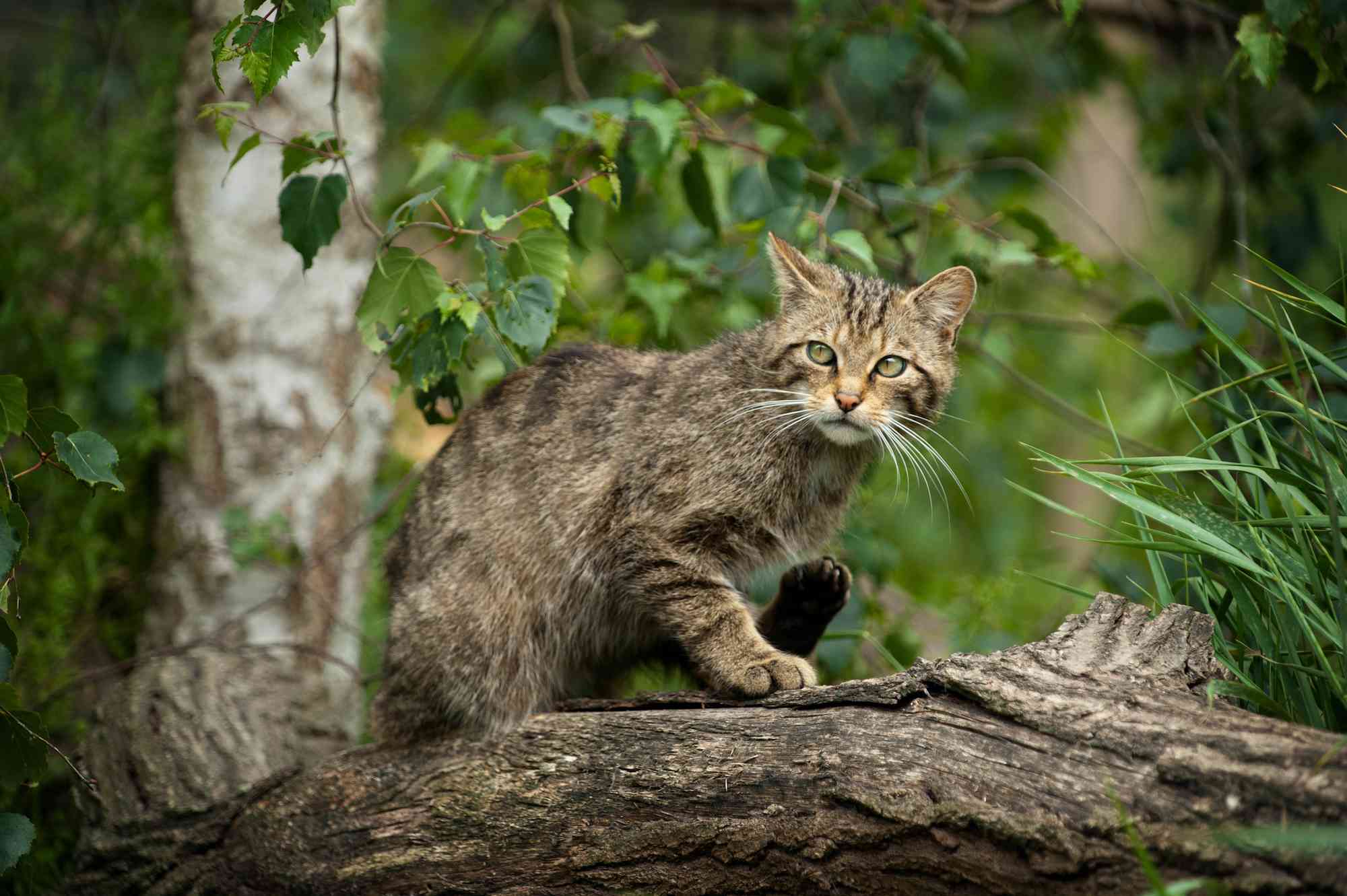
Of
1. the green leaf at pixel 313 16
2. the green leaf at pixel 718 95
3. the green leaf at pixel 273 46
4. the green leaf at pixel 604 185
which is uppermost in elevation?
the green leaf at pixel 718 95

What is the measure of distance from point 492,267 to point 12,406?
1247 millimetres

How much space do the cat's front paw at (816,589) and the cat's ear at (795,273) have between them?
A: 2.86ft

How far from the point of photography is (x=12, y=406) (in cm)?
263

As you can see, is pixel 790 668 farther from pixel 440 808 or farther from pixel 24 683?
pixel 24 683

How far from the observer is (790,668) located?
3.11 metres

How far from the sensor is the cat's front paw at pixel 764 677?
3.07 metres

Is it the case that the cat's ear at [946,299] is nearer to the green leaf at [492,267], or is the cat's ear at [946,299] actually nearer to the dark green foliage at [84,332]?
the green leaf at [492,267]

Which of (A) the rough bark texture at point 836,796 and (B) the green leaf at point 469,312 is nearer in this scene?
(A) the rough bark texture at point 836,796

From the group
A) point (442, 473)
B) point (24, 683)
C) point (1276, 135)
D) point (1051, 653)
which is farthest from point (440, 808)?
point (1276, 135)

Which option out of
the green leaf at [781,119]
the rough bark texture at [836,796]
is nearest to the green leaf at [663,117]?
the green leaf at [781,119]

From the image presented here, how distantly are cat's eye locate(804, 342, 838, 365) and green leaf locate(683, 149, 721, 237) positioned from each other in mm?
1040

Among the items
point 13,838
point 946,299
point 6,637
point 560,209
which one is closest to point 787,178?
point 946,299

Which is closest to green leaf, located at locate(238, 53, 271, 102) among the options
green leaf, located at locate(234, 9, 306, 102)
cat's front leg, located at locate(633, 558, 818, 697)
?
green leaf, located at locate(234, 9, 306, 102)

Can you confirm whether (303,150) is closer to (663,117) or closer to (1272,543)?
(663,117)
